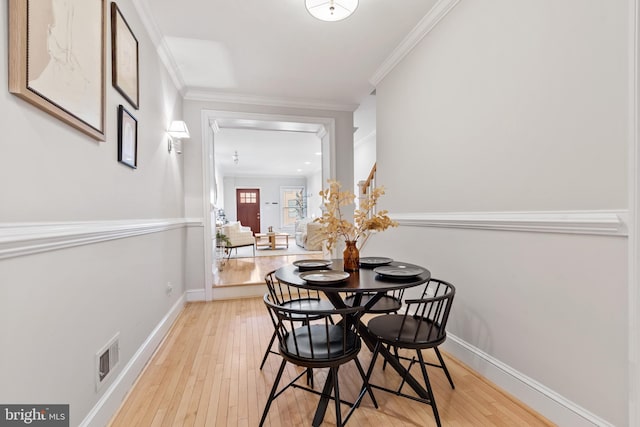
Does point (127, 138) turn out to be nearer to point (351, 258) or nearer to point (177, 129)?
point (177, 129)

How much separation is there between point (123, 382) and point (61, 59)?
5.80 feet

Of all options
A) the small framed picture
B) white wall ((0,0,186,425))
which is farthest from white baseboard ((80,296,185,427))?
the small framed picture

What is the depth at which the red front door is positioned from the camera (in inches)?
459

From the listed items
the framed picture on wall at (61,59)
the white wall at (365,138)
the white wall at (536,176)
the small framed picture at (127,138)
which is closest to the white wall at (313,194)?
the white wall at (365,138)

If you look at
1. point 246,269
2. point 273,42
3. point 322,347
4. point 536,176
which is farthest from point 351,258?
point 246,269

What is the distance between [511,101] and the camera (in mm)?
1712

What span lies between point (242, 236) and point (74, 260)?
5.18 m

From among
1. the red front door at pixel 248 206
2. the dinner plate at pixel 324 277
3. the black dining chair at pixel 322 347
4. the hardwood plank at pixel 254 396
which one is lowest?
the hardwood plank at pixel 254 396

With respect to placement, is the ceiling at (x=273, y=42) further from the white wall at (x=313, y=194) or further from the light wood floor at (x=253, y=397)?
the white wall at (x=313, y=194)

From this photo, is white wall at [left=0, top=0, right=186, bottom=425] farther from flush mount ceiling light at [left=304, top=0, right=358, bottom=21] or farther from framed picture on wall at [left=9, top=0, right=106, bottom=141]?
flush mount ceiling light at [left=304, top=0, right=358, bottom=21]

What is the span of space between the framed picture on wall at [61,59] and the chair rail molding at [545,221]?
7.48ft

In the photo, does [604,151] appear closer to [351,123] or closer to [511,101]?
[511,101]

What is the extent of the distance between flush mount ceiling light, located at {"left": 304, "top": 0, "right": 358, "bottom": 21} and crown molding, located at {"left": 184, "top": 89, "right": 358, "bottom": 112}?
1933mm

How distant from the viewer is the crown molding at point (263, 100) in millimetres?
3666
